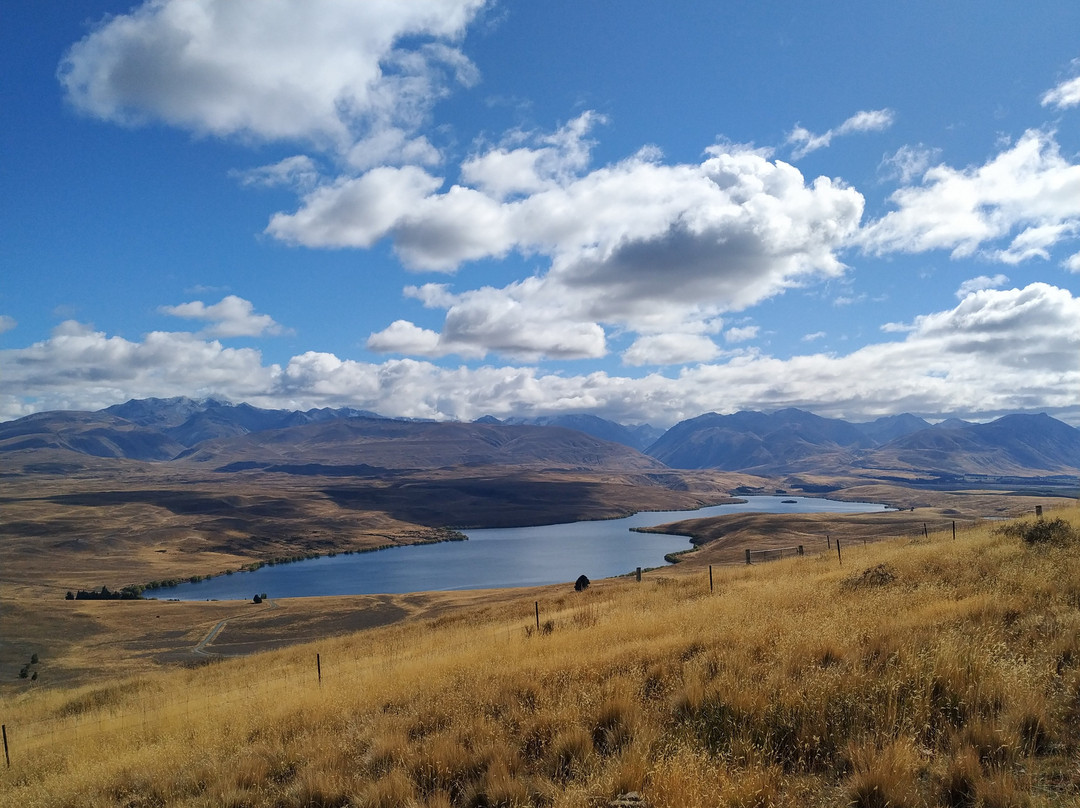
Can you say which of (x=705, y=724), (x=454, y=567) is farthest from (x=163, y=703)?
(x=454, y=567)

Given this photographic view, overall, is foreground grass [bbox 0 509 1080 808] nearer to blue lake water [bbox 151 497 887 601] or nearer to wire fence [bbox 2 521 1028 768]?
wire fence [bbox 2 521 1028 768]

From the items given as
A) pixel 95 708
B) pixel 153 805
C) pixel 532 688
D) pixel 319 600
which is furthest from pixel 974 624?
pixel 319 600

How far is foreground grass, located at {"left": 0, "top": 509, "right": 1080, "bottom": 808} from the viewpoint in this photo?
5.41 meters

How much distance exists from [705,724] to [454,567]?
11436 centimetres

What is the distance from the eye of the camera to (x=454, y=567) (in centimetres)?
11625

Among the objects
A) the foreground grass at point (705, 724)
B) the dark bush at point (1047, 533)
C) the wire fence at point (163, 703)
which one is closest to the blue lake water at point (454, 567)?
the wire fence at point (163, 703)

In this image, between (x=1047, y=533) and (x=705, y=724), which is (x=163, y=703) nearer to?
(x=705, y=724)

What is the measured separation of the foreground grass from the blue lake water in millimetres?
79377

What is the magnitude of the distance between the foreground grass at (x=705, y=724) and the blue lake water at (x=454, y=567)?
79.4 m

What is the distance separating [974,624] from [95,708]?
28.8 m

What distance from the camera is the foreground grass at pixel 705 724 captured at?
5.41 metres

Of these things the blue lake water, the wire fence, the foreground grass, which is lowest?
the blue lake water

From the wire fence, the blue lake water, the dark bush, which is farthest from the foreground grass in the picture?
the blue lake water

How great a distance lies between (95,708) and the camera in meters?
23.5
